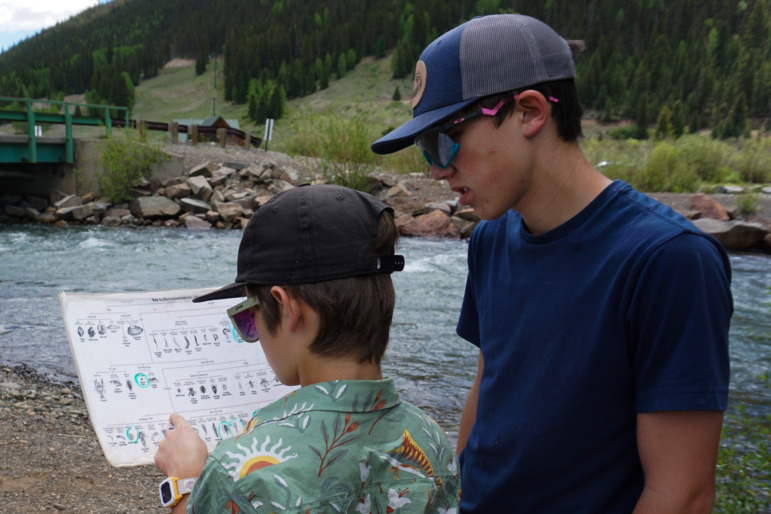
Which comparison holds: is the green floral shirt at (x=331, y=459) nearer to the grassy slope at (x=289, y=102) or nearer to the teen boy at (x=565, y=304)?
the teen boy at (x=565, y=304)

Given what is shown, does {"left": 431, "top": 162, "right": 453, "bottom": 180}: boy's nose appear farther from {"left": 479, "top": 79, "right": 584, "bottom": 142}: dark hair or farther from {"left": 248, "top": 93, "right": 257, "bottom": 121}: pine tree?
{"left": 248, "top": 93, "right": 257, "bottom": 121}: pine tree

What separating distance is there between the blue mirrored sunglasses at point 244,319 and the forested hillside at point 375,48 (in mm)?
52263

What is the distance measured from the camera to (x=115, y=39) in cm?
12075

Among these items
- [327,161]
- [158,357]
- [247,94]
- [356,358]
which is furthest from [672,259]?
[247,94]

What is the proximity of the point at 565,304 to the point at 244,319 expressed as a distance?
0.63 metres

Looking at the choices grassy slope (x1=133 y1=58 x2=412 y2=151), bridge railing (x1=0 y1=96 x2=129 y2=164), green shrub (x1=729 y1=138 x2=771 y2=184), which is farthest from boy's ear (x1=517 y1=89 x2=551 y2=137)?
grassy slope (x1=133 y1=58 x2=412 y2=151)

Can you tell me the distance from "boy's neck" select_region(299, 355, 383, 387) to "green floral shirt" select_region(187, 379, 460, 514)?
0.04 meters

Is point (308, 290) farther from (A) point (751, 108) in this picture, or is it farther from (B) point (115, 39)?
(B) point (115, 39)

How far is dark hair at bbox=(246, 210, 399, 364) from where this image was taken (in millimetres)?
1261

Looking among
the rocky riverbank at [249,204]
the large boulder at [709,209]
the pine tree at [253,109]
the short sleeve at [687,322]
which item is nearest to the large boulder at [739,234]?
the rocky riverbank at [249,204]

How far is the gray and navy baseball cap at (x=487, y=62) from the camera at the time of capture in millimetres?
1431

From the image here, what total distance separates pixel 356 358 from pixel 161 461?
431 mm

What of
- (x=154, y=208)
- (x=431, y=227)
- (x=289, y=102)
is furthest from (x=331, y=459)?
(x=289, y=102)

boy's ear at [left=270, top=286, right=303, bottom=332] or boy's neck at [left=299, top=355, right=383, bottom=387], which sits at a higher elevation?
boy's ear at [left=270, top=286, right=303, bottom=332]
